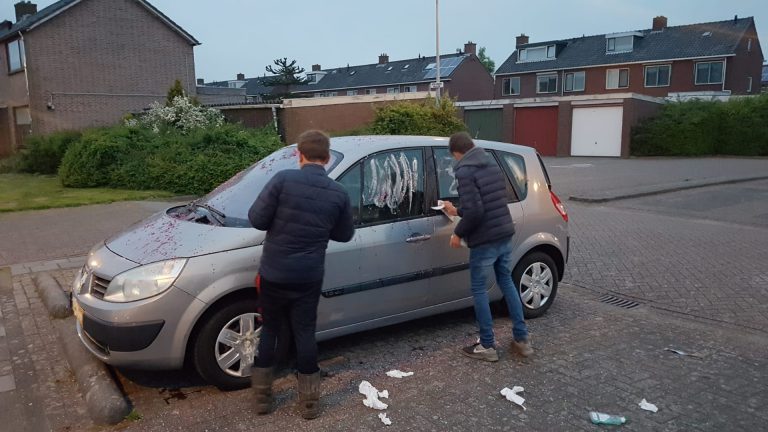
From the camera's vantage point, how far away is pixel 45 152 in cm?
2070

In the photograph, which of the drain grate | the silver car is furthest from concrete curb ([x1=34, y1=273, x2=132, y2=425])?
the drain grate

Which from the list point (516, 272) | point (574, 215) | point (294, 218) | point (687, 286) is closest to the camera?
point (294, 218)

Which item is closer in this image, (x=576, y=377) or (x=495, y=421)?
(x=495, y=421)

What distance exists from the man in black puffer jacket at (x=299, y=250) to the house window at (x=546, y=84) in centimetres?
Answer: 4918

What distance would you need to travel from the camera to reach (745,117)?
2855cm

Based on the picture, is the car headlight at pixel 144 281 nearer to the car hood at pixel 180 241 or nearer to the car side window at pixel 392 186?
the car hood at pixel 180 241

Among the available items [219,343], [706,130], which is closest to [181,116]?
[219,343]

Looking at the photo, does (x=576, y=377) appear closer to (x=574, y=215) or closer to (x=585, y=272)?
(x=585, y=272)

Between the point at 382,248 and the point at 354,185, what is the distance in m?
0.52

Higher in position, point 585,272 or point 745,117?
point 745,117

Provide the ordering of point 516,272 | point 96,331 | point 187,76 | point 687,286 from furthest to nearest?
point 187,76 < point 687,286 < point 516,272 < point 96,331

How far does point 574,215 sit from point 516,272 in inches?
282

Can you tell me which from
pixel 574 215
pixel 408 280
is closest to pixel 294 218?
pixel 408 280

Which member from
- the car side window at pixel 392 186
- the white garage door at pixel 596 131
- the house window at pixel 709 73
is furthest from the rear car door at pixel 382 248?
the house window at pixel 709 73
